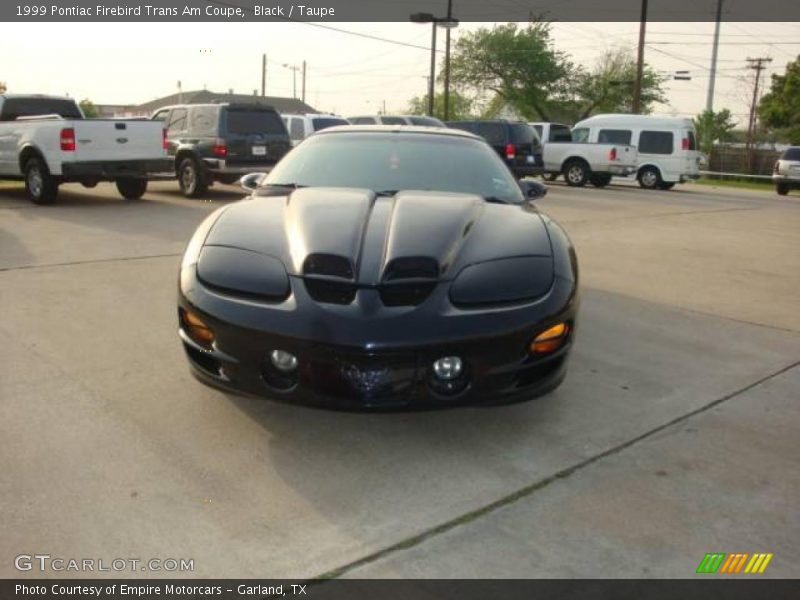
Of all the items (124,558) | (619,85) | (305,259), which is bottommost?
(124,558)

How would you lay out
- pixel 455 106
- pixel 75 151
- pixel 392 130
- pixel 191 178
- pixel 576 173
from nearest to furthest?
pixel 392 130 → pixel 75 151 → pixel 191 178 → pixel 576 173 → pixel 455 106

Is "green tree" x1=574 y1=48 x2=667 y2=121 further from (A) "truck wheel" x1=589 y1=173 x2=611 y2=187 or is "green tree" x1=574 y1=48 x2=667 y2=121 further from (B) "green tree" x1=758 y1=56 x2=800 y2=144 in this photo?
(A) "truck wheel" x1=589 y1=173 x2=611 y2=187

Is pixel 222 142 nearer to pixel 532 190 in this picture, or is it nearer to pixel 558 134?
pixel 532 190

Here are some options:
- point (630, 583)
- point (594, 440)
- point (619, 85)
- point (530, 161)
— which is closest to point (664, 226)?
point (530, 161)

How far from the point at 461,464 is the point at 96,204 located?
9.81 metres

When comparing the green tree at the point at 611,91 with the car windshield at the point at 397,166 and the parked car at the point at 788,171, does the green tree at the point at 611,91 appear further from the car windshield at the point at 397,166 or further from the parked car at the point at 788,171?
the car windshield at the point at 397,166

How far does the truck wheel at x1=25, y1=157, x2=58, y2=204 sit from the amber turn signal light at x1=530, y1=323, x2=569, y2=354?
375 inches

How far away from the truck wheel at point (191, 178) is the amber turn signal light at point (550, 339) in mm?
10245

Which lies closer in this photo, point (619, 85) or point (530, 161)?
point (530, 161)

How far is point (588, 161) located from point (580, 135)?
4.80ft

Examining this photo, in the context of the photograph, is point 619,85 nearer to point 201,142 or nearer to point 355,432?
point 201,142

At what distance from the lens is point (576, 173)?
20406 millimetres

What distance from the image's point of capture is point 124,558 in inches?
90.4

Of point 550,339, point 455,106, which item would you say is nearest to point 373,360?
point 550,339
